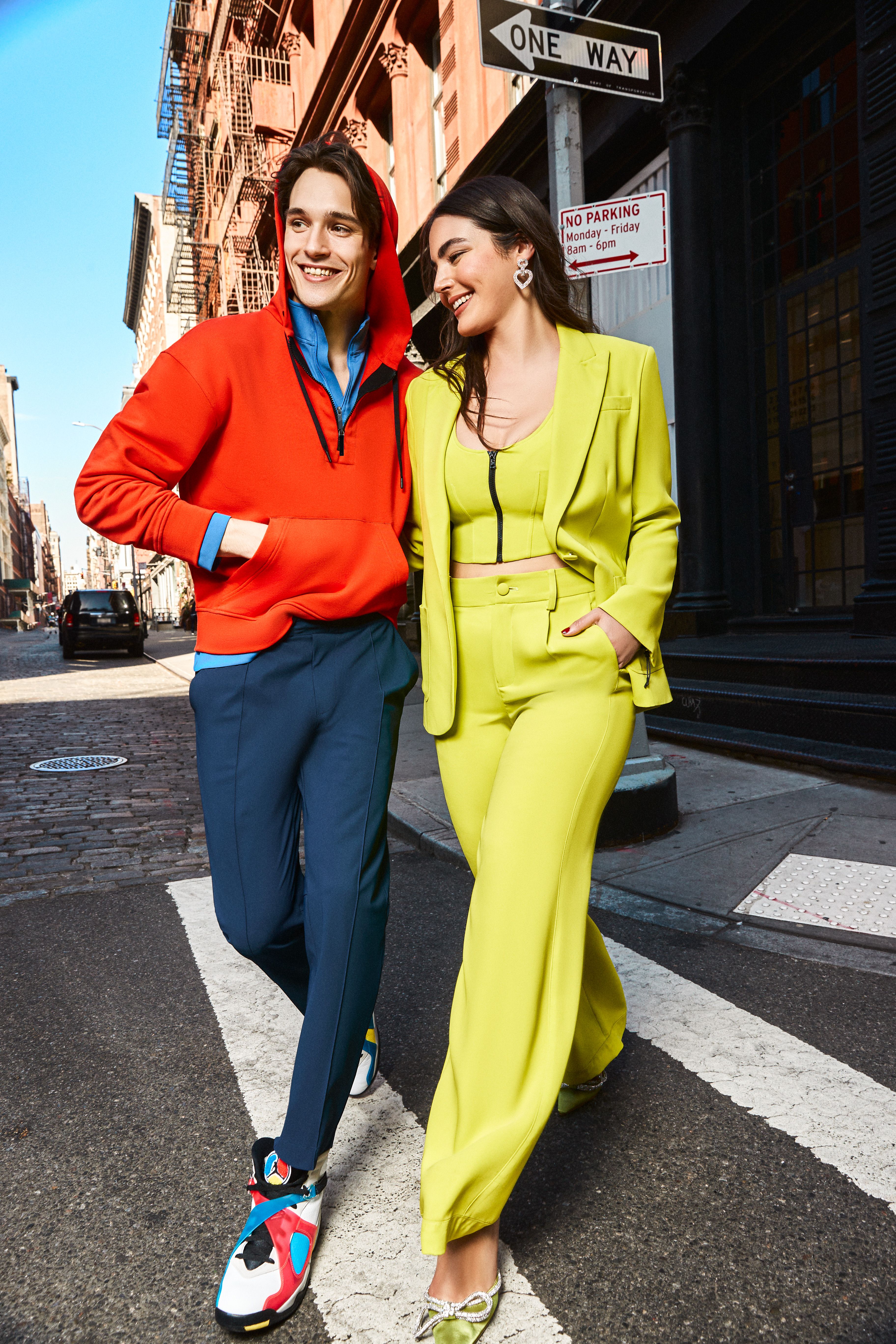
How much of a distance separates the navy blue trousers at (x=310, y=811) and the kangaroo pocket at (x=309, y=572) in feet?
0.24

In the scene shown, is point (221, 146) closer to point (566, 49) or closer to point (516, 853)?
point (566, 49)

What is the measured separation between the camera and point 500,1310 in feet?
6.12

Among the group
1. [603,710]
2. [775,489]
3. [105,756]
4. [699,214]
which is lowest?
[105,756]

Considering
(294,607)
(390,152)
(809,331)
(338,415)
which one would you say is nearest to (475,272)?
(338,415)

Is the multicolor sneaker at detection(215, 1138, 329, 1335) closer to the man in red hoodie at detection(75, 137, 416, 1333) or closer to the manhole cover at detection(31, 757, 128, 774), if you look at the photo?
the man in red hoodie at detection(75, 137, 416, 1333)

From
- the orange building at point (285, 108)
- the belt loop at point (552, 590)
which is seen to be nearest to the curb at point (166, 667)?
the orange building at point (285, 108)

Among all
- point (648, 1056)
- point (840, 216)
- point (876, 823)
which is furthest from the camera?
point (840, 216)

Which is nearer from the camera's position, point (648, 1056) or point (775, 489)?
point (648, 1056)

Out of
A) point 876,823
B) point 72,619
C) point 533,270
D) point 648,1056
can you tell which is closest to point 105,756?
point 876,823

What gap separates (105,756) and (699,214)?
817 cm

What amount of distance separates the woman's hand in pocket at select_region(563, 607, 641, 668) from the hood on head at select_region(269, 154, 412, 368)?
0.80 m

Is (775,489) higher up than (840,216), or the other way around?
(840,216)

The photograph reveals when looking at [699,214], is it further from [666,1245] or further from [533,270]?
[666,1245]

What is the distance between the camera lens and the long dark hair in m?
2.13
